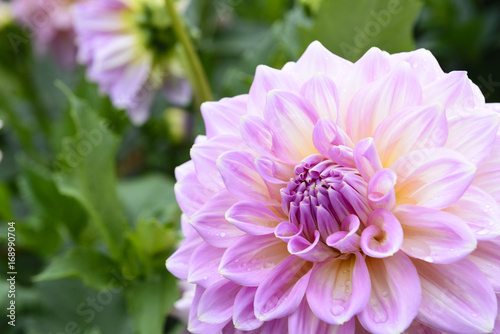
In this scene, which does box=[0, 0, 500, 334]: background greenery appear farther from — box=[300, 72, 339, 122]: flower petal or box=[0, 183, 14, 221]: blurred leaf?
box=[300, 72, 339, 122]: flower petal

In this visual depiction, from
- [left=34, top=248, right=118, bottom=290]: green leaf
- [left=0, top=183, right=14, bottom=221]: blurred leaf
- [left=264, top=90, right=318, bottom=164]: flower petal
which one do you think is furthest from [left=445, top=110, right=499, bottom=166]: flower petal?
[left=0, top=183, right=14, bottom=221]: blurred leaf

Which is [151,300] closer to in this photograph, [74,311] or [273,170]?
[74,311]

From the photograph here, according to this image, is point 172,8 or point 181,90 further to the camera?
point 181,90

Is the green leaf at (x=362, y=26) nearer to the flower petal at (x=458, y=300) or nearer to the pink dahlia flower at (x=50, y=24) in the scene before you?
the flower petal at (x=458, y=300)

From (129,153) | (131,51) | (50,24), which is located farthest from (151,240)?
(50,24)

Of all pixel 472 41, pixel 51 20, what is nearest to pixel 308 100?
pixel 472 41

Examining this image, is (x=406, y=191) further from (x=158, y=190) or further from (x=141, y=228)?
(x=158, y=190)
